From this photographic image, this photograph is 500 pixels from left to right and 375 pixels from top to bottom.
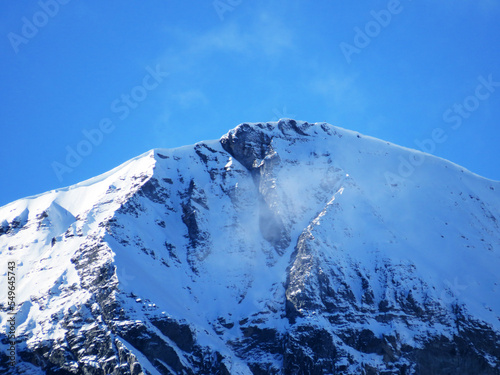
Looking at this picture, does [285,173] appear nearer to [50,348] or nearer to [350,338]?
[350,338]

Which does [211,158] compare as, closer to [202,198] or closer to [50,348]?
[202,198]

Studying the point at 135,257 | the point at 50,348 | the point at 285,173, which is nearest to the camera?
the point at 50,348

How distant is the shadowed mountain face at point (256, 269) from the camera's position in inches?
5463

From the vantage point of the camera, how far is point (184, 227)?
176m

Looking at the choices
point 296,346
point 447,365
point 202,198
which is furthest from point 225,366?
point 202,198

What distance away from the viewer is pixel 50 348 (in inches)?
5384

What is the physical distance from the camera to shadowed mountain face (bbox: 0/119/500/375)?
138750 mm

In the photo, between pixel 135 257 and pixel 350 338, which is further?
pixel 135 257

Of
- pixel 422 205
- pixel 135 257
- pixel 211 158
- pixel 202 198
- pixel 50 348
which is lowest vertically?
pixel 50 348

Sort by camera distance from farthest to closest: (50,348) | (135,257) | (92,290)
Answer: (135,257) < (92,290) < (50,348)

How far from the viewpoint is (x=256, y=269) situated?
543ft

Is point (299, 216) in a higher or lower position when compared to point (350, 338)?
higher

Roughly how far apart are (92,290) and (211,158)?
63866mm

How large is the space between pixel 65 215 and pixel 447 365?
93.2 m
